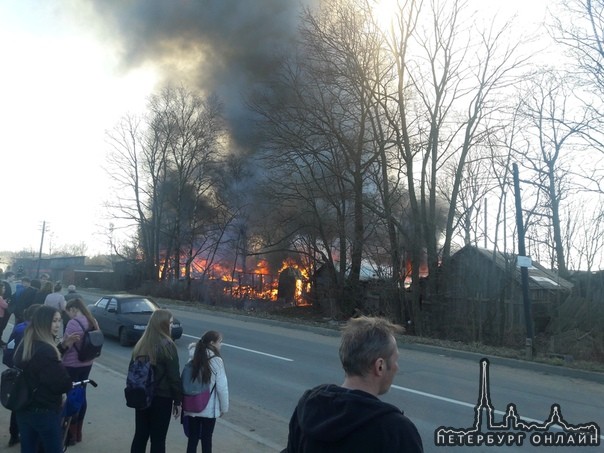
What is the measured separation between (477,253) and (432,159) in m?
3.53

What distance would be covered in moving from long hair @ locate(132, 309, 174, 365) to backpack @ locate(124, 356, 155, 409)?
58 millimetres

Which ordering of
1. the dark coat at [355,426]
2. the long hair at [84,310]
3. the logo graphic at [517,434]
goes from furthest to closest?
the logo graphic at [517,434], the long hair at [84,310], the dark coat at [355,426]

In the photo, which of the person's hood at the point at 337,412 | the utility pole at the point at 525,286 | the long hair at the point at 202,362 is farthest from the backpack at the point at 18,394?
the utility pole at the point at 525,286

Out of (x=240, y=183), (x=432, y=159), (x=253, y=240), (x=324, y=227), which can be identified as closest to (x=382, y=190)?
(x=432, y=159)

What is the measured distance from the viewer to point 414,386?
29.4 ft

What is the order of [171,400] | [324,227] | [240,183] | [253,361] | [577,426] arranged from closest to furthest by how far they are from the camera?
Answer: [171,400] → [577,426] → [253,361] → [324,227] → [240,183]

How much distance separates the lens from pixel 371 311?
2014 centimetres

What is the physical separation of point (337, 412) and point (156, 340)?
2771mm

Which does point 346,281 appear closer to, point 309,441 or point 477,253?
point 477,253

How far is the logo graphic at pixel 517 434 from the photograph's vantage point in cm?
586

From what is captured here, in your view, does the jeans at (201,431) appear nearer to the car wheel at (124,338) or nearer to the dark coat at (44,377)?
the dark coat at (44,377)

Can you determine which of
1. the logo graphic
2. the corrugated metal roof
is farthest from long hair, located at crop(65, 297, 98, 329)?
the corrugated metal roof

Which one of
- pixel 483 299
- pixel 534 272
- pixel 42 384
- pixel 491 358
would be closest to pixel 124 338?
pixel 491 358

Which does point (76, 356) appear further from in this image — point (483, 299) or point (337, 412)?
point (483, 299)
